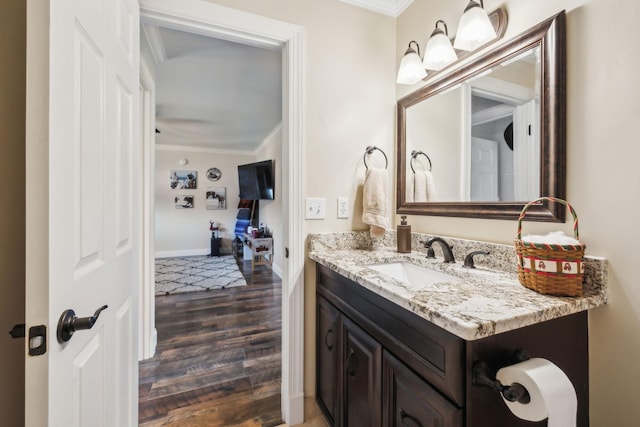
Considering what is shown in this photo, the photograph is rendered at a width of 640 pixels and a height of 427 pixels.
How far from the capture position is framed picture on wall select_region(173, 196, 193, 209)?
19.6 ft

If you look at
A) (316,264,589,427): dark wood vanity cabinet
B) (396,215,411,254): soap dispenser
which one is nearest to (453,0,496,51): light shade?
(396,215,411,254): soap dispenser

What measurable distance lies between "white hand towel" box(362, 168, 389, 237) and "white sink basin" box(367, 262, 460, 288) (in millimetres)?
249

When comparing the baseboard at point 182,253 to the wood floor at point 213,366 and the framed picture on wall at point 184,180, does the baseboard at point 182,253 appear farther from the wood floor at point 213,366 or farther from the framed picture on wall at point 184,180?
the wood floor at point 213,366

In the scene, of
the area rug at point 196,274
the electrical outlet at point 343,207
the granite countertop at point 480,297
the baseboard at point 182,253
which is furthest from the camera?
the baseboard at point 182,253

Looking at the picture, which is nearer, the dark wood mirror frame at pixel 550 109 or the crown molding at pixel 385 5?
the dark wood mirror frame at pixel 550 109

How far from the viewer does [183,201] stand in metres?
5.99

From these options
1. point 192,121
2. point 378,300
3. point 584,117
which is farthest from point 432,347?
point 192,121

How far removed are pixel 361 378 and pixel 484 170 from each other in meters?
1.03

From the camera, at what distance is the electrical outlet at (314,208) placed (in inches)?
59.3

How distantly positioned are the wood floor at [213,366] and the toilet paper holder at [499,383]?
1.26m

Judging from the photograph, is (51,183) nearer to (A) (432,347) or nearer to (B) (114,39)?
(B) (114,39)

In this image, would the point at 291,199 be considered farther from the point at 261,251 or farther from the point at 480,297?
the point at 261,251
